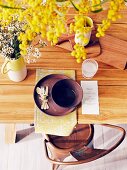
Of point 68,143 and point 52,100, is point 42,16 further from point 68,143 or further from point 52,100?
point 68,143

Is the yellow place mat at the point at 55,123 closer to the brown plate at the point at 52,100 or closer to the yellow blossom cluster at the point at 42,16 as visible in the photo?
the brown plate at the point at 52,100

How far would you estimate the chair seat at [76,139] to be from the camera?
5.29 ft

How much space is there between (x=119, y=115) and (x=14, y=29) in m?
0.62

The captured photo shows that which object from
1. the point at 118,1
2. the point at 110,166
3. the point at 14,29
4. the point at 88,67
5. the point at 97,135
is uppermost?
the point at 118,1

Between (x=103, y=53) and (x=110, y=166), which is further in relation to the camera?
(x=110, y=166)

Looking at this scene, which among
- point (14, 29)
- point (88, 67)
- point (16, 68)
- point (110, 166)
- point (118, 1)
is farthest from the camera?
point (110, 166)

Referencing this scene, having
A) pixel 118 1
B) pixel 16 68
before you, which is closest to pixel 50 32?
pixel 118 1

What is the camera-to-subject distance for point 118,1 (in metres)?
0.96

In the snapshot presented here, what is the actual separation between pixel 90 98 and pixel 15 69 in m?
0.38

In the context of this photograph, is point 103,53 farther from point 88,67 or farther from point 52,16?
point 52,16

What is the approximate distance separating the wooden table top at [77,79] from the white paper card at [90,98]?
2 centimetres

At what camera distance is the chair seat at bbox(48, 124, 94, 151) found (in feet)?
5.29

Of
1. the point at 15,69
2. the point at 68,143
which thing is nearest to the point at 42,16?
the point at 15,69

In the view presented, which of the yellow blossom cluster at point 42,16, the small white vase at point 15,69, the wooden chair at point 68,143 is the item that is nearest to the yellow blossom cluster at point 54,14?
the yellow blossom cluster at point 42,16
